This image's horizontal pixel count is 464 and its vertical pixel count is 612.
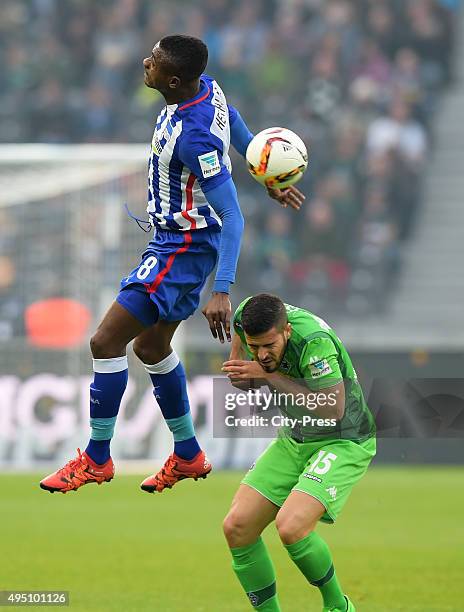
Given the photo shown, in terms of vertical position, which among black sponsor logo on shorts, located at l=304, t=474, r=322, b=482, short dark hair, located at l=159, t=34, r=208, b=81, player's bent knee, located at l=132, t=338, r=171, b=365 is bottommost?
black sponsor logo on shorts, located at l=304, t=474, r=322, b=482

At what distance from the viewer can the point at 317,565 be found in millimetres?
6781

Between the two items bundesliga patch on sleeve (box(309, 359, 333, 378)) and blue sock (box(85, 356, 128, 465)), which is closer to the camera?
bundesliga patch on sleeve (box(309, 359, 333, 378))

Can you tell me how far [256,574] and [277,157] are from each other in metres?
2.23

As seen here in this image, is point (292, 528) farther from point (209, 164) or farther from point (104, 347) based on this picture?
point (209, 164)

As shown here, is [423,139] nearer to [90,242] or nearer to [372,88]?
[372,88]

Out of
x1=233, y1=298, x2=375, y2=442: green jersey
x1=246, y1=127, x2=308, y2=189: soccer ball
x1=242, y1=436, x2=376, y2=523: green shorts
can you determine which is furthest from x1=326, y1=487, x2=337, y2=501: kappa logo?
x1=246, y1=127, x2=308, y2=189: soccer ball

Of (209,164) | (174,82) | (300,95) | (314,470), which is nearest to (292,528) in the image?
(314,470)

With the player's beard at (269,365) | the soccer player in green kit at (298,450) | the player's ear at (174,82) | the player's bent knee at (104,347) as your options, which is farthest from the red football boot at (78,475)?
the player's ear at (174,82)

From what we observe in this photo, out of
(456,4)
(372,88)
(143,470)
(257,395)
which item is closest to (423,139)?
(372,88)

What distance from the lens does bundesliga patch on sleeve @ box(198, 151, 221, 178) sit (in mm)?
6844

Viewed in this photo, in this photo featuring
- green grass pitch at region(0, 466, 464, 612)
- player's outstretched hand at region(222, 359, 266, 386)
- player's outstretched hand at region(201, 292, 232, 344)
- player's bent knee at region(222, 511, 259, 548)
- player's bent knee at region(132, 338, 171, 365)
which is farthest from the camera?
green grass pitch at region(0, 466, 464, 612)

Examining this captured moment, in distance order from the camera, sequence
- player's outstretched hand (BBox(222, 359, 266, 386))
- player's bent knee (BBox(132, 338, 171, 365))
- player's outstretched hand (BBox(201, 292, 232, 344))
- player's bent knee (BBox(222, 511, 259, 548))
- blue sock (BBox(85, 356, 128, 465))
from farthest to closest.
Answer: player's bent knee (BBox(132, 338, 171, 365)) → blue sock (BBox(85, 356, 128, 465)) → player's bent knee (BBox(222, 511, 259, 548)) → player's outstretched hand (BBox(201, 292, 232, 344)) → player's outstretched hand (BBox(222, 359, 266, 386))

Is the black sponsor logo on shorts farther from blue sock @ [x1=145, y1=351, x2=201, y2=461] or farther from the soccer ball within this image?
the soccer ball

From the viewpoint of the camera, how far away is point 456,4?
22.0m
